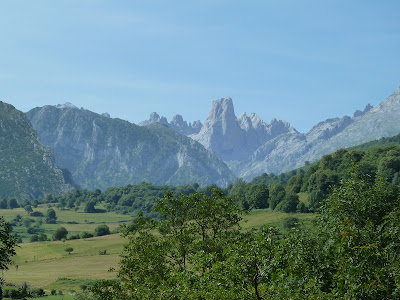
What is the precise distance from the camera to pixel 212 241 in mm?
39531

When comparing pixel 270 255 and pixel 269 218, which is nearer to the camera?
pixel 270 255

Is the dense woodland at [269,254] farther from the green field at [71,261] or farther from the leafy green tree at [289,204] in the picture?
the leafy green tree at [289,204]

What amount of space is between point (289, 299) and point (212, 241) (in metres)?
20.0

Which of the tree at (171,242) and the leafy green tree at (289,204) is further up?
the tree at (171,242)

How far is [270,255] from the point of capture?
21.8 m

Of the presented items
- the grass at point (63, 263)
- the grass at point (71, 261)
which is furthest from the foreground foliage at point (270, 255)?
the grass at point (71, 261)

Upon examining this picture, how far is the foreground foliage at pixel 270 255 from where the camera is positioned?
18453mm

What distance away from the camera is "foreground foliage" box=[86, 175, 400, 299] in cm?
1845

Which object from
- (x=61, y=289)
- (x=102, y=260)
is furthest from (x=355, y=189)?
(x=102, y=260)

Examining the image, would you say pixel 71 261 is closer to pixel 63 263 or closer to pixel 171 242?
pixel 63 263

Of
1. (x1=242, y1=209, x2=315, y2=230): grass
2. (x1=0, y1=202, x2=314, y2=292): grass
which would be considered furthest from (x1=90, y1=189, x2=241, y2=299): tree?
(x1=242, y1=209, x2=315, y2=230): grass

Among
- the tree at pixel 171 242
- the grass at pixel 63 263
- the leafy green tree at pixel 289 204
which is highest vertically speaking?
the tree at pixel 171 242

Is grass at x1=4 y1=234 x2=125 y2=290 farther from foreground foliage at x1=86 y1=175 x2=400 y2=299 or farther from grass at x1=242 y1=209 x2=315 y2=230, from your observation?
foreground foliage at x1=86 y1=175 x2=400 y2=299

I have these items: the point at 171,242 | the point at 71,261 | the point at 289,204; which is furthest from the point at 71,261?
the point at 171,242
